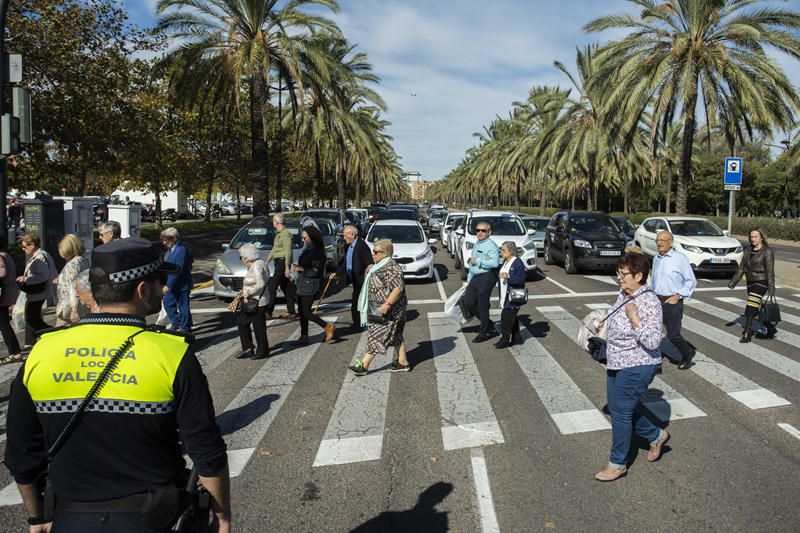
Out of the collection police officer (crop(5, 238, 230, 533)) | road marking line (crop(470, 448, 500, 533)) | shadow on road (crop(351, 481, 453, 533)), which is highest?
police officer (crop(5, 238, 230, 533))

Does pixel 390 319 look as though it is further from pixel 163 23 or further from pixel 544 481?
pixel 163 23

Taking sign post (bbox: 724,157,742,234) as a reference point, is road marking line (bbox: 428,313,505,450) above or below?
below

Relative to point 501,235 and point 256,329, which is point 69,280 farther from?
point 501,235

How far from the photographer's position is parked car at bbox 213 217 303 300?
11234mm

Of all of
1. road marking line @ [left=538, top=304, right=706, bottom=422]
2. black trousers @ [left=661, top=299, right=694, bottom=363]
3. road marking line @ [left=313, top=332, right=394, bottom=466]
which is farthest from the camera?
black trousers @ [left=661, top=299, right=694, bottom=363]

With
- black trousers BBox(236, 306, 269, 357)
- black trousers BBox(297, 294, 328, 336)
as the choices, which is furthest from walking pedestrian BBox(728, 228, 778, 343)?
black trousers BBox(236, 306, 269, 357)

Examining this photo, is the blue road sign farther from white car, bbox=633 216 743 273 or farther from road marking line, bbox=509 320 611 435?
road marking line, bbox=509 320 611 435

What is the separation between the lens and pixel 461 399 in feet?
19.2

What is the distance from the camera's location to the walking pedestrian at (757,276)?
8156 mm

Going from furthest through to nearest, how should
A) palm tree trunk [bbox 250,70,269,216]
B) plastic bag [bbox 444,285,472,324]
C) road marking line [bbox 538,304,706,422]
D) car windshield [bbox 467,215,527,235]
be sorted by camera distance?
1. palm tree trunk [bbox 250,70,269,216]
2. car windshield [bbox 467,215,527,235]
3. plastic bag [bbox 444,285,472,324]
4. road marking line [bbox 538,304,706,422]

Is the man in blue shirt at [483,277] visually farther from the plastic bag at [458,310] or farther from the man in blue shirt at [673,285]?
the man in blue shirt at [673,285]

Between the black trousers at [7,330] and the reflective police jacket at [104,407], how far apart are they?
20.2 feet

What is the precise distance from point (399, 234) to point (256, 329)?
329 inches

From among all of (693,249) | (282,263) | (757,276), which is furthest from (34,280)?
(693,249)
